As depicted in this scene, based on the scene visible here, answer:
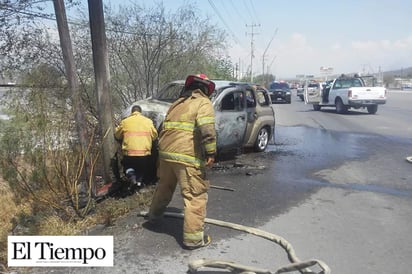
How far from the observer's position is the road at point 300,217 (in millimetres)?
3920

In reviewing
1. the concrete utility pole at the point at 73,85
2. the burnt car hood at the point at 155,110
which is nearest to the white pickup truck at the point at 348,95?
the burnt car hood at the point at 155,110

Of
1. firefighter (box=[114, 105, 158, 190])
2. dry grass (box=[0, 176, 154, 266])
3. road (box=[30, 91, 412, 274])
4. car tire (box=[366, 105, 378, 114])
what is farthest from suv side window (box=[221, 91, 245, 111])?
car tire (box=[366, 105, 378, 114])

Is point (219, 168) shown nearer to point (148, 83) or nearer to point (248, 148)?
point (248, 148)

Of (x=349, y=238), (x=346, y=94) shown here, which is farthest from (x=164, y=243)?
(x=346, y=94)

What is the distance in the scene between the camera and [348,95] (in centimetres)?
2025

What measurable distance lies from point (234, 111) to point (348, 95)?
43.9ft

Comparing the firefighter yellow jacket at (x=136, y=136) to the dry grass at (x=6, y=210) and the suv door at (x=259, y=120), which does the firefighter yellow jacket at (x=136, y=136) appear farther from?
the suv door at (x=259, y=120)

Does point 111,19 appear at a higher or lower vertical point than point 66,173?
higher

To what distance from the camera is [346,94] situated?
67.2 feet

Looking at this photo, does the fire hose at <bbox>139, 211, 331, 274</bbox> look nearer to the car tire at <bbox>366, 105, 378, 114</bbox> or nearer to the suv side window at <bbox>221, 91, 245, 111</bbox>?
the suv side window at <bbox>221, 91, 245, 111</bbox>

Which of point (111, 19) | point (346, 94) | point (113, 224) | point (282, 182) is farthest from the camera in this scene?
point (346, 94)

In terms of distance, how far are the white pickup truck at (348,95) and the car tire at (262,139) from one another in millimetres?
11339

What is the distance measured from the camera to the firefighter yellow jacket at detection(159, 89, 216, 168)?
408 cm

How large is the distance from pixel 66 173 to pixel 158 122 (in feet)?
9.38
